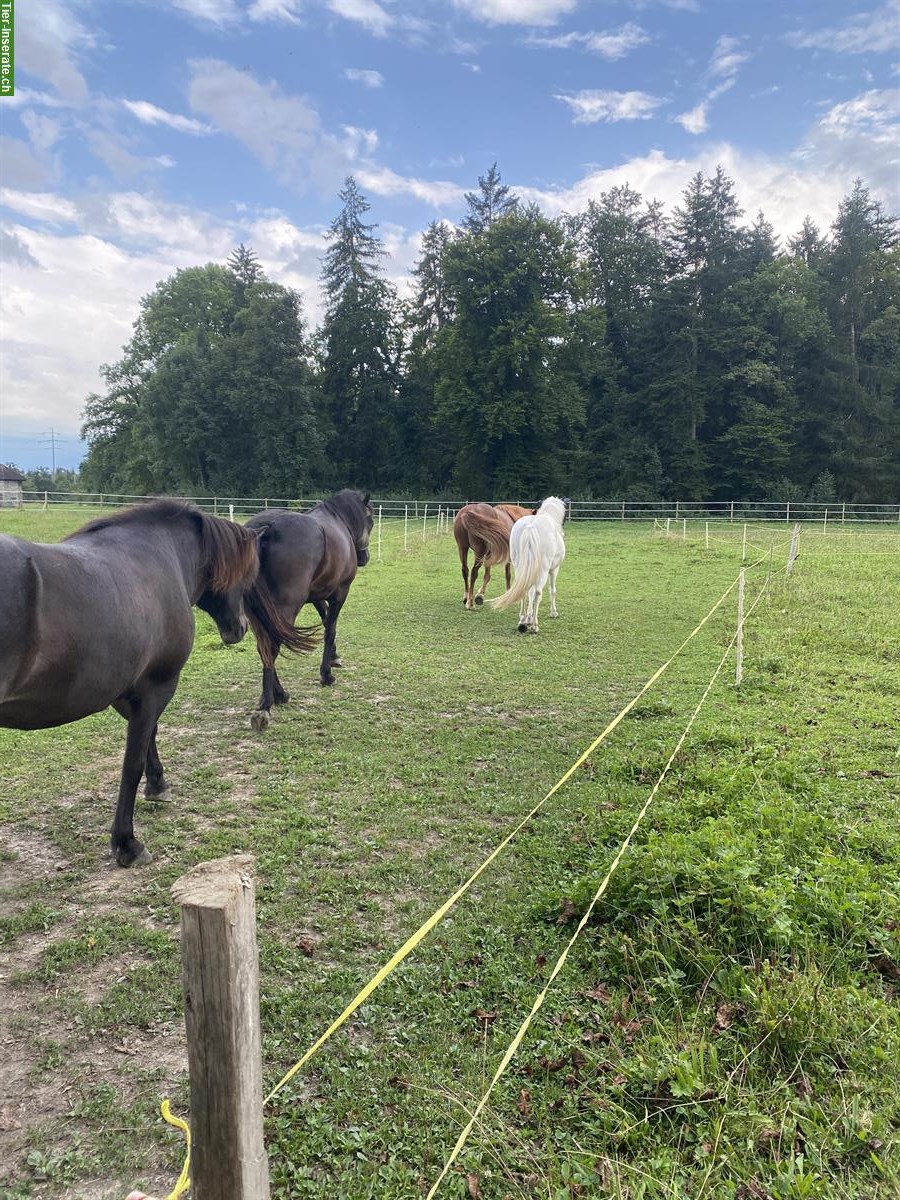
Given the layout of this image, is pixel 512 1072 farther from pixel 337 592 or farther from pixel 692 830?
pixel 337 592

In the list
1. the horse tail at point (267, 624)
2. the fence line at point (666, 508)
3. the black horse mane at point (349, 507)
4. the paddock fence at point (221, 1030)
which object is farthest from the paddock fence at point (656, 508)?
the paddock fence at point (221, 1030)

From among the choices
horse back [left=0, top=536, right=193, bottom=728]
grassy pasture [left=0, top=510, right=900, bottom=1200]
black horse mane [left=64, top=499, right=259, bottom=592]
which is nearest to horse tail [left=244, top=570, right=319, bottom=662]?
grassy pasture [left=0, top=510, right=900, bottom=1200]

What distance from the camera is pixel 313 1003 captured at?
245 centimetres

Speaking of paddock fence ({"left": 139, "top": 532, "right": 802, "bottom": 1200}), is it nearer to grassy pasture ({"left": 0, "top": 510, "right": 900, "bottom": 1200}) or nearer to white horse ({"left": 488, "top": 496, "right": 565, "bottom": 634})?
grassy pasture ({"left": 0, "top": 510, "right": 900, "bottom": 1200})

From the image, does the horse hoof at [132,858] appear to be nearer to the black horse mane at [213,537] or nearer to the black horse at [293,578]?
the black horse mane at [213,537]

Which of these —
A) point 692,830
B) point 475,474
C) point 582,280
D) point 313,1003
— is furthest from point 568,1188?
point 582,280

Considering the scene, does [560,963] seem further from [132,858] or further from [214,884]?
[132,858]

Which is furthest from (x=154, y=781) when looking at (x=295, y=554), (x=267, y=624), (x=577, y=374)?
(x=577, y=374)

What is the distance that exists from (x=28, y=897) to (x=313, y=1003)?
5.42ft

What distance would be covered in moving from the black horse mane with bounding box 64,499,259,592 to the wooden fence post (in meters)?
3.24

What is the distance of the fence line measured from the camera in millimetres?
31984

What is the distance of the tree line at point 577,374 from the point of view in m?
37.2

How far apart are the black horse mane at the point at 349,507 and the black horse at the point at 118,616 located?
272 cm

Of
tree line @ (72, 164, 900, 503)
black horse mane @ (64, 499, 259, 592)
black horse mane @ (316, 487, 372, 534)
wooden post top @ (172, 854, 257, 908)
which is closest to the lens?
wooden post top @ (172, 854, 257, 908)
